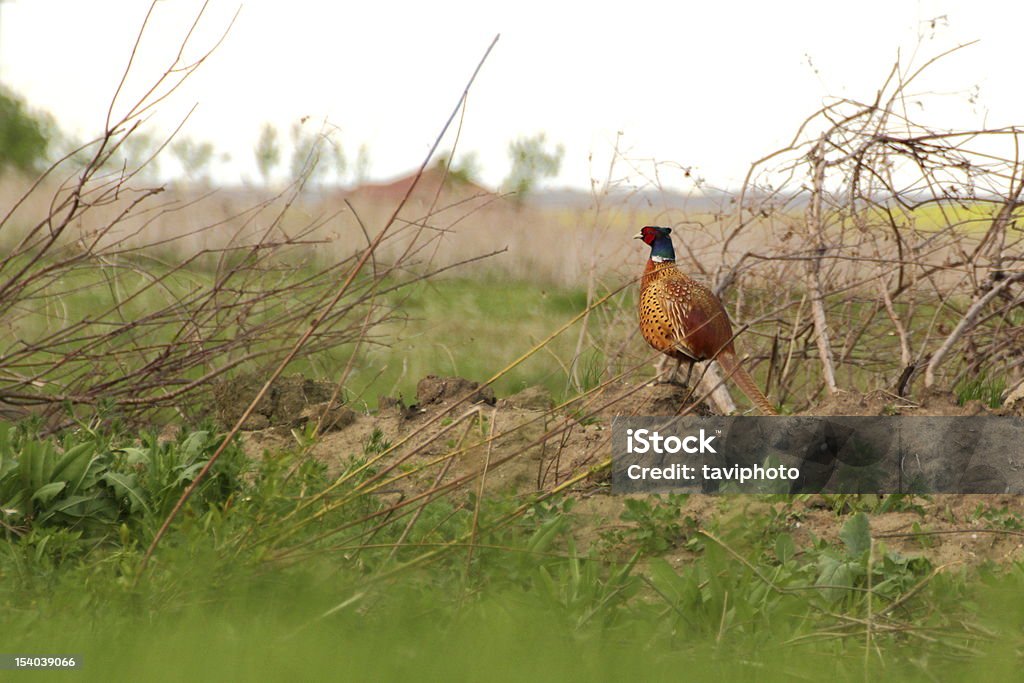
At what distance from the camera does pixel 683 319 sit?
497 centimetres

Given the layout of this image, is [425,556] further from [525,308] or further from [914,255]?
[525,308]

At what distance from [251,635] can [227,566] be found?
45cm

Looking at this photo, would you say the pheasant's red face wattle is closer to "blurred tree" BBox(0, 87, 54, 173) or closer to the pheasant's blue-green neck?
the pheasant's blue-green neck

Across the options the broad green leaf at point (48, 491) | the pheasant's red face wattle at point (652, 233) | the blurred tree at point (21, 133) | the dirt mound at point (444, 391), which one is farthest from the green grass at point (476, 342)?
the blurred tree at point (21, 133)

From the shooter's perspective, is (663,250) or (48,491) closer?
(48,491)

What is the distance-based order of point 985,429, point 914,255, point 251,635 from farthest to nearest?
point 914,255
point 985,429
point 251,635

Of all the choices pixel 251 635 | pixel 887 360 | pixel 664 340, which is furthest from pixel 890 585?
pixel 887 360

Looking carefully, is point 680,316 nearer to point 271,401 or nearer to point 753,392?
point 753,392

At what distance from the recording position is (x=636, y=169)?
648cm

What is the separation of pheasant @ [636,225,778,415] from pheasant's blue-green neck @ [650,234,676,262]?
50 mm

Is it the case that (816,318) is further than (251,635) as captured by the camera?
Yes

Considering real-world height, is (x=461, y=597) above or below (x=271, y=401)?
below

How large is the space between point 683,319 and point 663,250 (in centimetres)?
51

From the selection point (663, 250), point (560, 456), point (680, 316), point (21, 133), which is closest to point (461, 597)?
point (560, 456)
